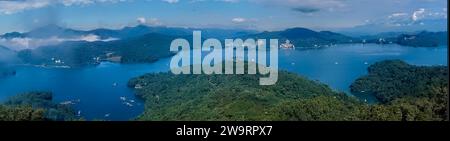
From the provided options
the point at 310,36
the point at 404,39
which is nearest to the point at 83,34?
the point at 310,36

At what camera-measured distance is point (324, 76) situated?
15.8 feet

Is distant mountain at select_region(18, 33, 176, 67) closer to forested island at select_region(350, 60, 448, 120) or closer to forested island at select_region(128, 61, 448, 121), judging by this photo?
forested island at select_region(128, 61, 448, 121)

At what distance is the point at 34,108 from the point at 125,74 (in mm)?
875

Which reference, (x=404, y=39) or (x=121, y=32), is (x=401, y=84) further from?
(x=121, y=32)

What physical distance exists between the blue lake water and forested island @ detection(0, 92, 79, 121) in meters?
0.08

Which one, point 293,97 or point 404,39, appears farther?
point 293,97

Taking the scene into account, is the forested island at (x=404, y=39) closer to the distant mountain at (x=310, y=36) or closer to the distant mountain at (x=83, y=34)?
the distant mountain at (x=310, y=36)

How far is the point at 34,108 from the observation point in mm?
3680

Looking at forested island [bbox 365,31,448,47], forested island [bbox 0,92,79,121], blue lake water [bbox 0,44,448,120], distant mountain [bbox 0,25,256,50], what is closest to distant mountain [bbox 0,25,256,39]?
distant mountain [bbox 0,25,256,50]

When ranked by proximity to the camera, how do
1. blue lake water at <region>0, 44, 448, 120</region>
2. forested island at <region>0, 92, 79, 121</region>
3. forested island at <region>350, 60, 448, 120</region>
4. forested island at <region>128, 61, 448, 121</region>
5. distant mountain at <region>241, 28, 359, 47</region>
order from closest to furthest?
forested island at <region>0, 92, 79, 121</region> → distant mountain at <region>241, 28, 359, 47</region> → blue lake water at <region>0, 44, 448, 120</region> → forested island at <region>128, 61, 448, 121</region> → forested island at <region>350, 60, 448, 120</region>

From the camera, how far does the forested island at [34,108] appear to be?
3283mm

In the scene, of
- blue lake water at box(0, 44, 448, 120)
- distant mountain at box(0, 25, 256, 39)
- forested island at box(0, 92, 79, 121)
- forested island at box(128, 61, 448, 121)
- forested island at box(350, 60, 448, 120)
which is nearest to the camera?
distant mountain at box(0, 25, 256, 39)

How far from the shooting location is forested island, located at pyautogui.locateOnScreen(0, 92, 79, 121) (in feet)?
10.8
